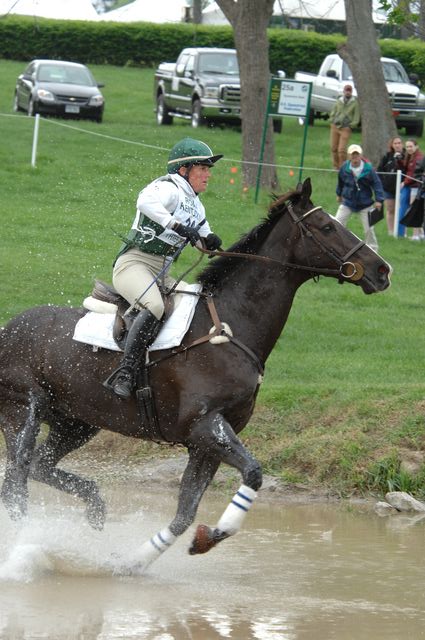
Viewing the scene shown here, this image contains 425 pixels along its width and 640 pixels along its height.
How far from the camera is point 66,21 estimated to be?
49.4 metres

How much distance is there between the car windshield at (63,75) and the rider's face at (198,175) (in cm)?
2741

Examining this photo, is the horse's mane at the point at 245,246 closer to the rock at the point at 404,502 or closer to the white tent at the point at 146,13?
the rock at the point at 404,502

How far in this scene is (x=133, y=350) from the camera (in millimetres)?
8641

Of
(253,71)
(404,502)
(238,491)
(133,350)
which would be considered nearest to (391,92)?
(253,71)

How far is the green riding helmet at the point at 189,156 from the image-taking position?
8.83 m

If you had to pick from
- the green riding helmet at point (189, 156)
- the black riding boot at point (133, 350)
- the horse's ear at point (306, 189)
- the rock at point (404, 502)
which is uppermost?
the green riding helmet at point (189, 156)

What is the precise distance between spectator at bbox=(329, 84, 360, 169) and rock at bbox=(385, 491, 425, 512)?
19082 mm

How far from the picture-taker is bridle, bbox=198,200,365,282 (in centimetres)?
860

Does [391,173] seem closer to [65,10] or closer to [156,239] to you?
[156,239]

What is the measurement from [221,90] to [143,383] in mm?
26558

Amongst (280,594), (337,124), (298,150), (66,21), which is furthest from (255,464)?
(66,21)

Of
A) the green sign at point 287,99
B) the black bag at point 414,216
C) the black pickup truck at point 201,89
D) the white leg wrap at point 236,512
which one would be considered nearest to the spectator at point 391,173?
the black bag at point 414,216

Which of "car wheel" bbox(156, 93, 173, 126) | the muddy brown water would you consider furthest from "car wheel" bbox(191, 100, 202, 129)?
the muddy brown water

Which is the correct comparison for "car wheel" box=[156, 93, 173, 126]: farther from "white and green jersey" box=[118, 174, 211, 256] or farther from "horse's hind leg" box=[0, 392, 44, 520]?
"white and green jersey" box=[118, 174, 211, 256]
